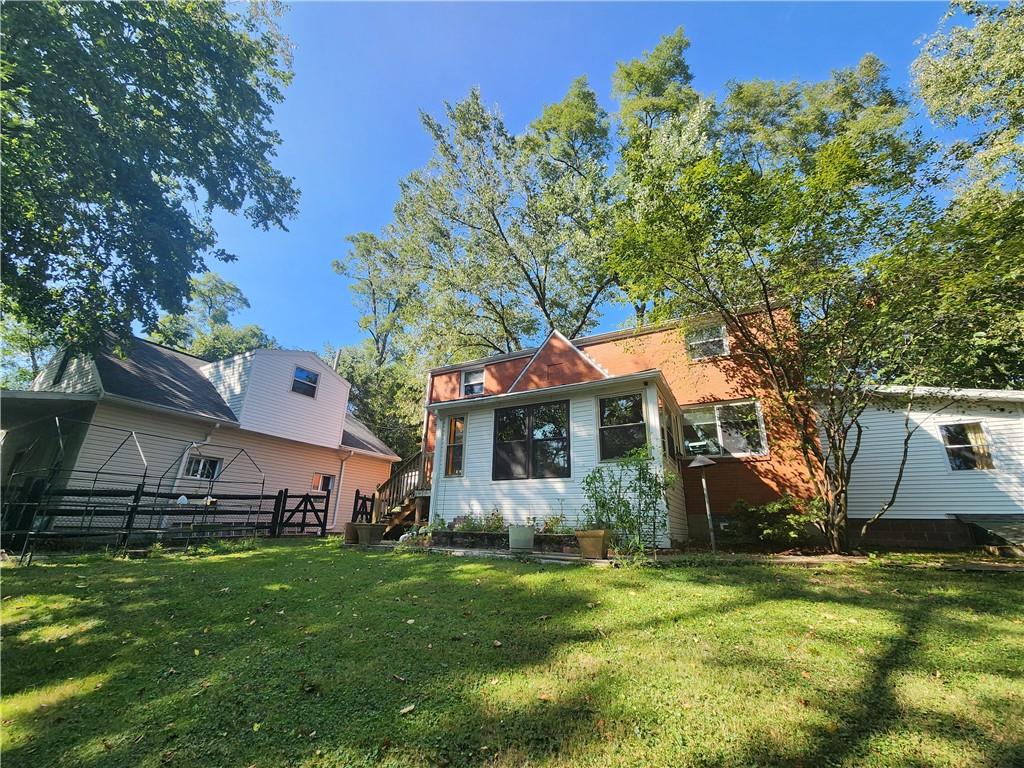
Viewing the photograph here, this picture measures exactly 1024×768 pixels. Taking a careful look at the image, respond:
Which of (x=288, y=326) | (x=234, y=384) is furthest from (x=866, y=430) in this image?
(x=288, y=326)

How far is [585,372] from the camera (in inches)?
488

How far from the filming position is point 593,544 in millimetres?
7371

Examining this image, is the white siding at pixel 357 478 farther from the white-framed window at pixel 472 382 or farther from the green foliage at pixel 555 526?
the green foliage at pixel 555 526

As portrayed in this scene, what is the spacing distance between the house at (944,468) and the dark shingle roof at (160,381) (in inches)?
773

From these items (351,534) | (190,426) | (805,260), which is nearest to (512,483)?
(351,534)

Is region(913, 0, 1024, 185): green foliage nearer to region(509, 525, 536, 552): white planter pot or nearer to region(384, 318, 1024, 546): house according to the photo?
region(384, 318, 1024, 546): house

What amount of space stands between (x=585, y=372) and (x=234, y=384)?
43.5 feet

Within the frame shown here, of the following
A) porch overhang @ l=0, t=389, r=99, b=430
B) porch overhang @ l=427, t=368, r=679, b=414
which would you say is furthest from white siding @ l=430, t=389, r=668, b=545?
porch overhang @ l=0, t=389, r=99, b=430

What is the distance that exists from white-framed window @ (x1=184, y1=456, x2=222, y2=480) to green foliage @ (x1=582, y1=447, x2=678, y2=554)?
12920 mm

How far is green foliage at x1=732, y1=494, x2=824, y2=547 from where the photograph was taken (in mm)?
8938

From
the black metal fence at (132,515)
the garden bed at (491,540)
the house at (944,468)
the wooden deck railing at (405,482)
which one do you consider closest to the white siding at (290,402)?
the black metal fence at (132,515)

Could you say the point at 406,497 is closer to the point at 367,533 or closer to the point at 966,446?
the point at 367,533

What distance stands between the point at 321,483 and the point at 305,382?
4398mm

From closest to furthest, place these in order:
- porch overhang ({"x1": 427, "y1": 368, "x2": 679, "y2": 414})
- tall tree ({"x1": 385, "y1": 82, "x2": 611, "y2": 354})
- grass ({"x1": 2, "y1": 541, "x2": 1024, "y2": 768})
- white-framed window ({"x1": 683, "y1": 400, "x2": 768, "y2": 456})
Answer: grass ({"x1": 2, "y1": 541, "x2": 1024, "y2": 768})
porch overhang ({"x1": 427, "y1": 368, "x2": 679, "y2": 414})
white-framed window ({"x1": 683, "y1": 400, "x2": 768, "y2": 456})
tall tree ({"x1": 385, "y1": 82, "x2": 611, "y2": 354})
